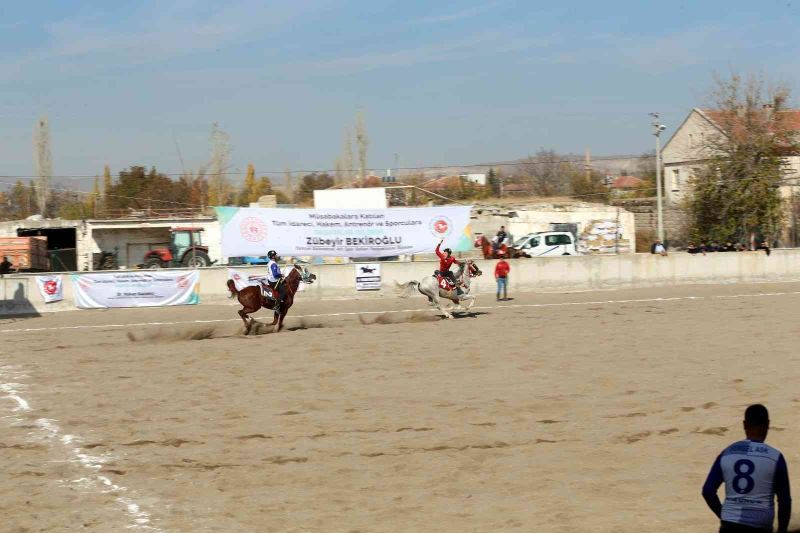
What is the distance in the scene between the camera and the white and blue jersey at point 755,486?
19.2 feet

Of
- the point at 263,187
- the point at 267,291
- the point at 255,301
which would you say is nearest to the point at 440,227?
the point at 267,291

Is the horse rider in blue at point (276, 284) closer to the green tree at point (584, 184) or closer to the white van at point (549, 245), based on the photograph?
the white van at point (549, 245)

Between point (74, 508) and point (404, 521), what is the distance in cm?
325

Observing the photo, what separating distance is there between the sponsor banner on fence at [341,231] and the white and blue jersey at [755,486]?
30508mm

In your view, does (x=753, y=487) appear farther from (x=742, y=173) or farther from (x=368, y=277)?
(x=742, y=173)

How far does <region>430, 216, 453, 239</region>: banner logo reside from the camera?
1475 inches

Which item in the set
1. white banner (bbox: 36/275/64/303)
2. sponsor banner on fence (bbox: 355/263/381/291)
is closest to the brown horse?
sponsor banner on fence (bbox: 355/263/381/291)

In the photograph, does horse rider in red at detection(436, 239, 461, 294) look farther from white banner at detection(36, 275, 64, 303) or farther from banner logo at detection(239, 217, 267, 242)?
white banner at detection(36, 275, 64, 303)

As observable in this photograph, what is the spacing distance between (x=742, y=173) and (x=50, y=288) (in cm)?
3608

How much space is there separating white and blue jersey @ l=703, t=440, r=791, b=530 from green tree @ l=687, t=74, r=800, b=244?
4718 cm

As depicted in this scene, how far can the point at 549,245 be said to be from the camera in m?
44.5

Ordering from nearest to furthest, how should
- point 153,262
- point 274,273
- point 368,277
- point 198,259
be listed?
point 274,273 < point 368,277 < point 198,259 < point 153,262

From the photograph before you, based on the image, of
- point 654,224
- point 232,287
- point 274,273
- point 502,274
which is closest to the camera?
point 232,287

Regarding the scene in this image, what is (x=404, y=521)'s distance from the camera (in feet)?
29.5
